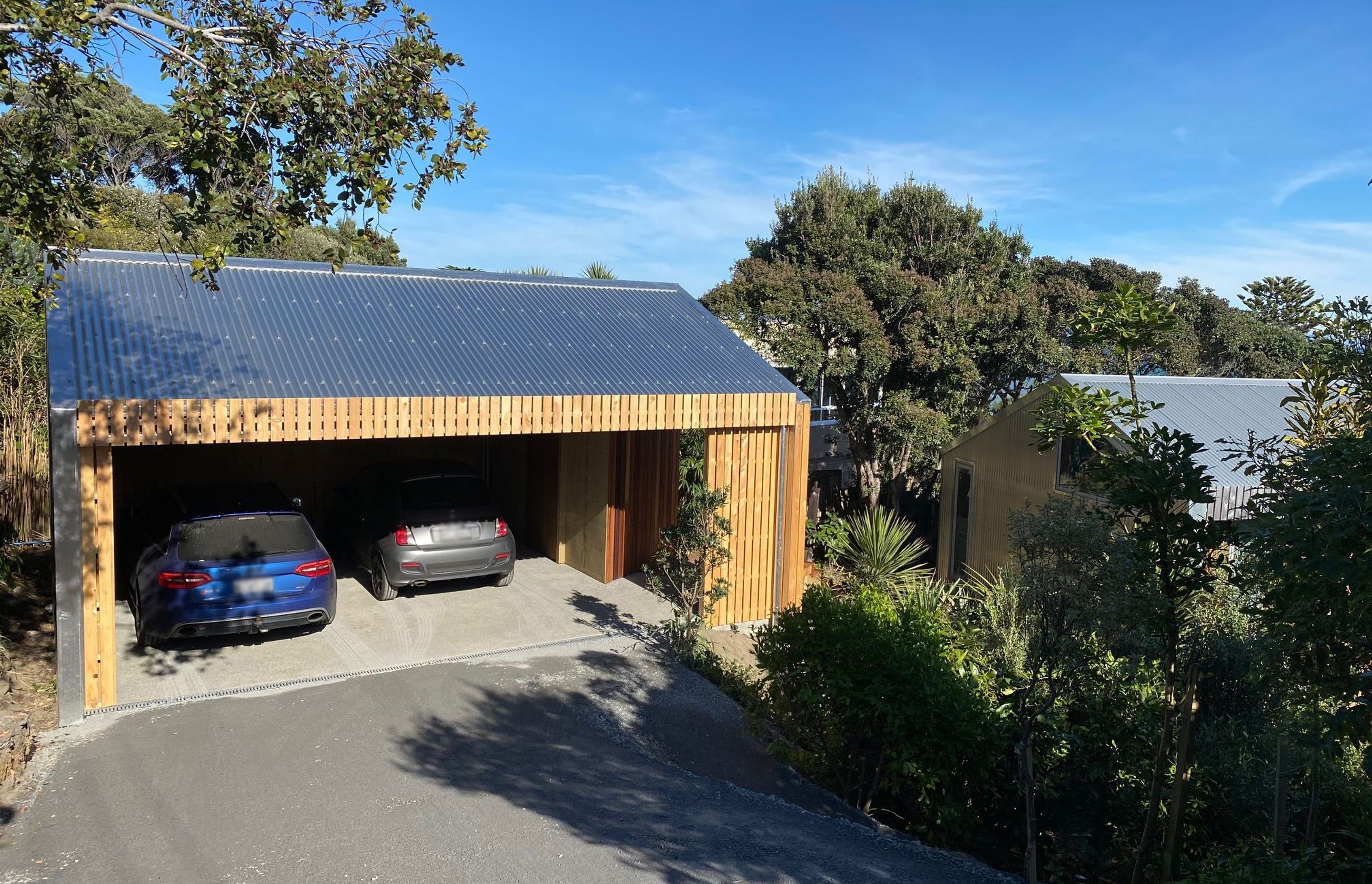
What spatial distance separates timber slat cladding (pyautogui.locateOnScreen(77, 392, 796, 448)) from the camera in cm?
708

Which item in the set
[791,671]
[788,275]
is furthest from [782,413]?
[788,275]

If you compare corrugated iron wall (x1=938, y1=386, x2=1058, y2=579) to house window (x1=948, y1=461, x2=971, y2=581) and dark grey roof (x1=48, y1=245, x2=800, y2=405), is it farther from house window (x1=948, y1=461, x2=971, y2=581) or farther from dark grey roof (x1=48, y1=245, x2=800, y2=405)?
dark grey roof (x1=48, y1=245, x2=800, y2=405)

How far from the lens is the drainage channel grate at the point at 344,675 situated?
7.41 m

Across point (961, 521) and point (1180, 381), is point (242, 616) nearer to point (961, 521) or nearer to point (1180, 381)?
point (961, 521)

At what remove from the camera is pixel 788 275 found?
56.9 ft

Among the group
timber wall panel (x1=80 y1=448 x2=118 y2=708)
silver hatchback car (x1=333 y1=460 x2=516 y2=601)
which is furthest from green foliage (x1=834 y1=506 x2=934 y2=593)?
timber wall panel (x1=80 y1=448 x2=118 y2=708)

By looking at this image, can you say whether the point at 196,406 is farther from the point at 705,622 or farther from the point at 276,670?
the point at 705,622

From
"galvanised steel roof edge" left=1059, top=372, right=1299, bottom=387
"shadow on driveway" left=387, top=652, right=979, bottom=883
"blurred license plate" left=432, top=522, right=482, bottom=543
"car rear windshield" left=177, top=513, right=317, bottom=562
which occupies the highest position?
"galvanised steel roof edge" left=1059, top=372, right=1299, bottom=387

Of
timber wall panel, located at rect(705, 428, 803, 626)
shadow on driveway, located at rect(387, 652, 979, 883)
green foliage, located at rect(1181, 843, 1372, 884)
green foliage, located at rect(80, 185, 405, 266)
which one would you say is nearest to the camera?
green foliage, located at rect(1181, 843, 1372, 884)

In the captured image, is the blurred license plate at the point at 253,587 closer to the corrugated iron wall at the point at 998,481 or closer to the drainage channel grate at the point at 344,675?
the drainage channel grate at the point at 344,675

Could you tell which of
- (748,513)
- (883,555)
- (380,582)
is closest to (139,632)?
(380,582)

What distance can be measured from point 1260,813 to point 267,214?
7.49 m

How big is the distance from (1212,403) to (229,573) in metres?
12.8

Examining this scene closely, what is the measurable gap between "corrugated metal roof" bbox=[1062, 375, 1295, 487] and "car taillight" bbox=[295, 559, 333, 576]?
9287 mm
